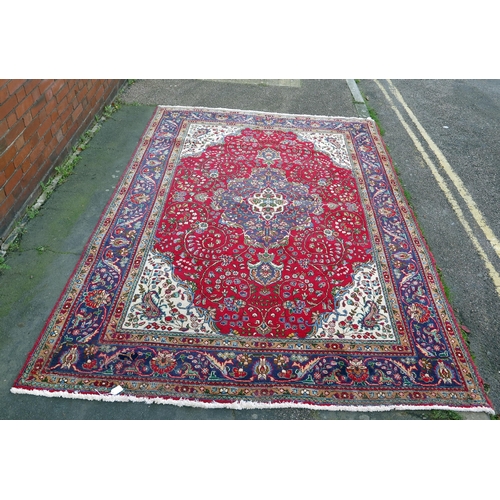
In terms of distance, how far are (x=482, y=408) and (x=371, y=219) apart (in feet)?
6.74

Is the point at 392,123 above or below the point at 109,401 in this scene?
above

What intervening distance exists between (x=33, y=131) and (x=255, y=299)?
274cm

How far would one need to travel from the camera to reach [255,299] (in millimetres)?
3443

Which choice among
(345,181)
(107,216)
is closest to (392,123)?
(345,181)

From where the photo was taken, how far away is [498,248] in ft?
13.8

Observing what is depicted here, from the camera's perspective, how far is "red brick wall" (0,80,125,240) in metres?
3.74

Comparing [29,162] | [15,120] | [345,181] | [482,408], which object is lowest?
[482,408]

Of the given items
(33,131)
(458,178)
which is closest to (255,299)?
(33,131)

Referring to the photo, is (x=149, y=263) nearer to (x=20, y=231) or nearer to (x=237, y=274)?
(x=237, y=274)

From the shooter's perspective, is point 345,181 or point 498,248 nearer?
point 498,248

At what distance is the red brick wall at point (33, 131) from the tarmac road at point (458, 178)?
3886mm

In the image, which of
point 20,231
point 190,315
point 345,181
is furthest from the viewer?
point 345,181

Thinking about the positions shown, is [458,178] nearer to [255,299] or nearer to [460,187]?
[460,187]

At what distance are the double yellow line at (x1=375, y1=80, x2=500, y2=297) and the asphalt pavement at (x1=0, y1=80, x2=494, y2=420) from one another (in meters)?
0.08
